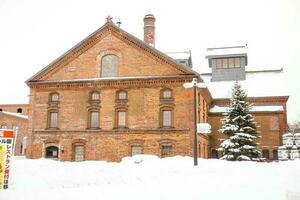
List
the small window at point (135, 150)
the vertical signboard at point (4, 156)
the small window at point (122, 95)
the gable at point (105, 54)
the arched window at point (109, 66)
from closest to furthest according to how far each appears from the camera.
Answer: the vertical signboard at point (4, 156) < the small window at point (135, 150) < the gable at point (105, 54) < the small window at point (122, 95) < the arched window at point (109, 66)

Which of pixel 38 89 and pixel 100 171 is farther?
pixel 38 89

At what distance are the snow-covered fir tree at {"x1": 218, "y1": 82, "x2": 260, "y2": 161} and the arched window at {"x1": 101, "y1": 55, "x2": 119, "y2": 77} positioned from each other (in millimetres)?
11077

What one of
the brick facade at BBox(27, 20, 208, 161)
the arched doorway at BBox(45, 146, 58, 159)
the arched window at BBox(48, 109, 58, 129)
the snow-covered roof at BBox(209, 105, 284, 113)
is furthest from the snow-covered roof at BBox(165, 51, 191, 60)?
the arched doorway at BBox(45, 146, 58, 159)

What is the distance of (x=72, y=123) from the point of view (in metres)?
36.2

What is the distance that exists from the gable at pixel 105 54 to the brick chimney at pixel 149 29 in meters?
9.12

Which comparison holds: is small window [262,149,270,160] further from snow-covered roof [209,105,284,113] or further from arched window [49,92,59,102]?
arched window [49,92,59,102]

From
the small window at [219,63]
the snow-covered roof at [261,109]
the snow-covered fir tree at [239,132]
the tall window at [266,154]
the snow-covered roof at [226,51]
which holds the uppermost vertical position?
the snow-covered roof at [226,51]

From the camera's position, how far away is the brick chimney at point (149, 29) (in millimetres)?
44906

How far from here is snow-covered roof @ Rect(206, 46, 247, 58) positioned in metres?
50.2

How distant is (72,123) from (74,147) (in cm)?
220

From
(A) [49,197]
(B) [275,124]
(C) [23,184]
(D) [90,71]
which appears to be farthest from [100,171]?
(B) [275,124]

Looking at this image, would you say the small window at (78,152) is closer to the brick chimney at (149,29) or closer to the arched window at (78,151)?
the arched window at (78,151)

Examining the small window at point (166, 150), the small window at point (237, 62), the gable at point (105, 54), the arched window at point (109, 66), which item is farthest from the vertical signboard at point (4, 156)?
the small window at point (237, 62)

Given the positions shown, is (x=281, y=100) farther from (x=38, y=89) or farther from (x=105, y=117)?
(x=38, y=89)
